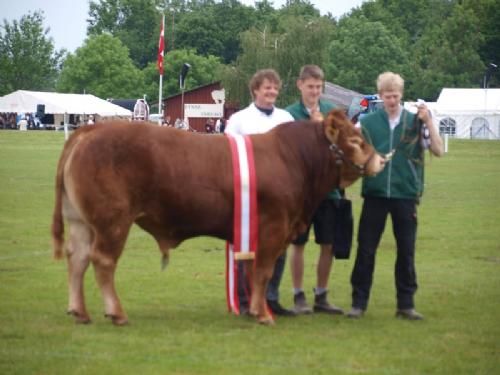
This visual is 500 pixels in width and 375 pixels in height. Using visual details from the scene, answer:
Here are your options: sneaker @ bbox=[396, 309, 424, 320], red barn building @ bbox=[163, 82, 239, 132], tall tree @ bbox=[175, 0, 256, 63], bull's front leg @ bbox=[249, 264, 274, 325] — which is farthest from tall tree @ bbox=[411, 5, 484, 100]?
bull's front leg @ bbox=[249, 264, 274, 325]

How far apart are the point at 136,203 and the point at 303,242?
2.02 metres

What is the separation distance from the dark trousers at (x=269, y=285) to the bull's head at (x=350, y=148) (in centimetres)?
116

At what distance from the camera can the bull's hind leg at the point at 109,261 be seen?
9867 millimetres

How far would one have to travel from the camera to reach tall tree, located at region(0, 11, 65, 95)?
10469cm

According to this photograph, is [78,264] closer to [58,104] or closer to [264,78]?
[264,78]

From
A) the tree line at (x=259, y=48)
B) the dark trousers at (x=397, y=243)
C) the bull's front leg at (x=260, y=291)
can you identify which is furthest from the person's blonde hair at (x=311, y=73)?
the tree line at (x=259, y=48)

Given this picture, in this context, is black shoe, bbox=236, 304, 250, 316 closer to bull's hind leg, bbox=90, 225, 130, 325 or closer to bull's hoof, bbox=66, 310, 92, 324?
bull's hind leg, bbox=90, 225, 130, 325

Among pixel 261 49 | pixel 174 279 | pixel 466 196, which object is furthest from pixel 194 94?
pixel 174 279

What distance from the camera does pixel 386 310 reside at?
1123 cm

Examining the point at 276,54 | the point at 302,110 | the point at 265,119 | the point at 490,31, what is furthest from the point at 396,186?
the point at 490,31

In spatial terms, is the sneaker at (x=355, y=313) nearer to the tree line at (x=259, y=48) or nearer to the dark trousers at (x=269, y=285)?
the dark trousers at (x=269, y=285)

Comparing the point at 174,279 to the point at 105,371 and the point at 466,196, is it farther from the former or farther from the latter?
the point at 466,196

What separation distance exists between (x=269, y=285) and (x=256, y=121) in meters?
1.57

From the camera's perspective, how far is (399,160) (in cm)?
1063
